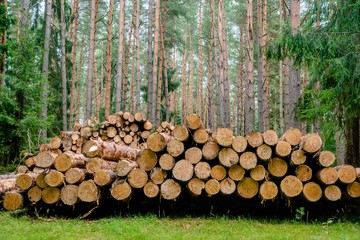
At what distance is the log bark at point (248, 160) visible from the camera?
5.46m

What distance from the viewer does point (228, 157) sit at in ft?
18.1

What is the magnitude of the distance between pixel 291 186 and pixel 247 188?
0.66 m

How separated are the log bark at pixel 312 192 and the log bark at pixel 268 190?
0.43 metres

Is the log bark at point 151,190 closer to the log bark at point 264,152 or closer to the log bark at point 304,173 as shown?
the log bark at point 264,152

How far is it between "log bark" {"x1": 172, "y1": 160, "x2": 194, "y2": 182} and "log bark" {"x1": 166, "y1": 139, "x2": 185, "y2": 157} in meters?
0.15

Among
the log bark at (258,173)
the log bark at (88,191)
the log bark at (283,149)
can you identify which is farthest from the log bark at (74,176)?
the log bark at (283,149)

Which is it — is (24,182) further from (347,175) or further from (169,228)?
(347,175)

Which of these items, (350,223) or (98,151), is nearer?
(350,223)

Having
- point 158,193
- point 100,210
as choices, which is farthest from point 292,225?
point 100,210

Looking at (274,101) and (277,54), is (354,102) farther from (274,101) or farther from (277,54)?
(274,101)

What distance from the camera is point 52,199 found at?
5645 millimetres

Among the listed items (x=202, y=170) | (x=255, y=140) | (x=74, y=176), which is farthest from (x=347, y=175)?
(x=74, y=176)

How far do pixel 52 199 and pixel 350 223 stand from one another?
464 centimetres

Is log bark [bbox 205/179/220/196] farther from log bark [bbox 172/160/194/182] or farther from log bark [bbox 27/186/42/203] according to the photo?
log bark [bbox 27/186/42/203]
